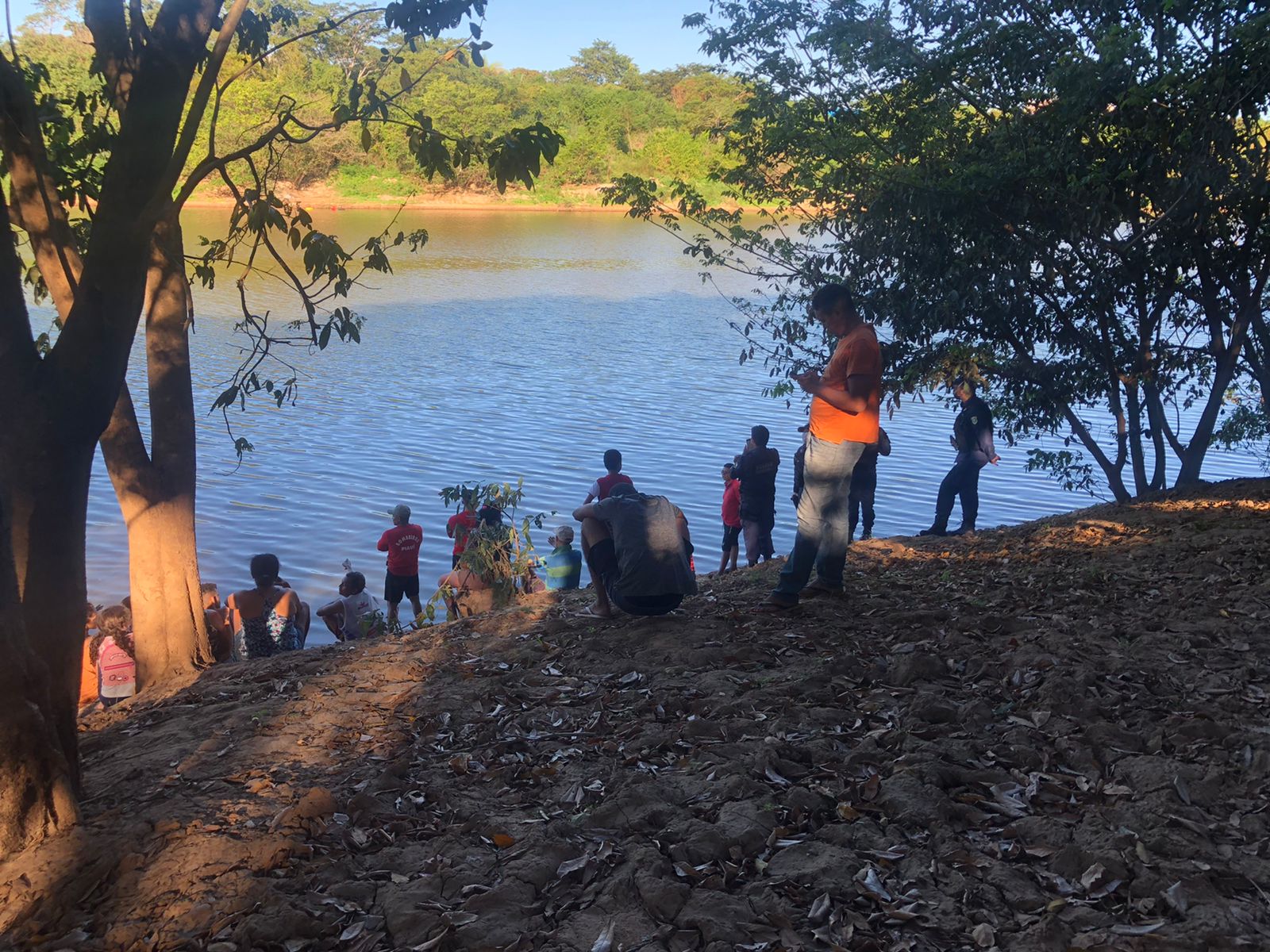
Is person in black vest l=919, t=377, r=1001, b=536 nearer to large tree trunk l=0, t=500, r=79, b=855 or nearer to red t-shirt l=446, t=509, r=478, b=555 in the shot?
red t-shirt l=446, t=509, r=478, b=555

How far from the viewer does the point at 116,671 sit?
7555 millimetres

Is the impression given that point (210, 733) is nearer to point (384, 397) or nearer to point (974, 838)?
point (974, 838)

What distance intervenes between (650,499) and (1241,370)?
746 cm

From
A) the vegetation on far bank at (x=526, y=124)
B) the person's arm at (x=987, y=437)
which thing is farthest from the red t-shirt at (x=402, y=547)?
the vegetation on far bank at (x=526, y=124)

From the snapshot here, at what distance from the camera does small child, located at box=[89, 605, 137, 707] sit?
7.50m

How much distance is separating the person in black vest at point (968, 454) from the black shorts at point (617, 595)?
5.03 m

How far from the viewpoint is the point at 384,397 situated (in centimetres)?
2066

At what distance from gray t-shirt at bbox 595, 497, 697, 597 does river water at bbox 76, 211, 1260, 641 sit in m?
3.48

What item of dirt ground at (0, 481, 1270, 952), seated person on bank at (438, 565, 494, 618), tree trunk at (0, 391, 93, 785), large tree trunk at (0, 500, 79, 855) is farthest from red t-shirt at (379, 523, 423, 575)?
large tree trunk at (0, 500, 79, 855)

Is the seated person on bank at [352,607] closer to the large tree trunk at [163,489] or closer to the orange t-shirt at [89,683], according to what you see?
the orange t-shirt at [89,683]

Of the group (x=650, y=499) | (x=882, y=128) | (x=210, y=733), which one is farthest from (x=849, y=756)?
(x=882, y=128)

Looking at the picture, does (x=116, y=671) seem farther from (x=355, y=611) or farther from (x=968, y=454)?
(x=968, y=454)

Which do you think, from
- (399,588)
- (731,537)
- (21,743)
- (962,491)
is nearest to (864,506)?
(962,491)

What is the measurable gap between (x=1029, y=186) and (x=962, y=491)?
3121 mm
